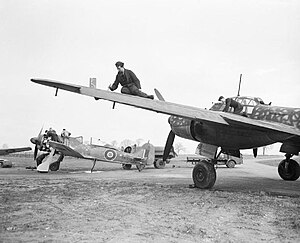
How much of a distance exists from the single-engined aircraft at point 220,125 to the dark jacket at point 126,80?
4.95 ft

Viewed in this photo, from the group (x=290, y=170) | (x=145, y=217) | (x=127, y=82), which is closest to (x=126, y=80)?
(x=127, y=82)

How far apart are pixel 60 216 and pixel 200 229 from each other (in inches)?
92.7

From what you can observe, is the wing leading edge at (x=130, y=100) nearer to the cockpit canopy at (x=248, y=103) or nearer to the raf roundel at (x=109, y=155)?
the cockpit canopy at (x=248, y=103)

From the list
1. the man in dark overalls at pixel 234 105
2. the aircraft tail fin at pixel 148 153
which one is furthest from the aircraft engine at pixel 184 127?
the aircraft tail fin at pixel 148 153

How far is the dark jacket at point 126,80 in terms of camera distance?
31.5 feet

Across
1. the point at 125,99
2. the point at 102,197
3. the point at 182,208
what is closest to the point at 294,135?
the point at 182,208

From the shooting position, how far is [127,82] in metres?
9.62

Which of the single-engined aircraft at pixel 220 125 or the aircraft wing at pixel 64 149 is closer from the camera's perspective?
the single-engined aircraft at pixel 220 125

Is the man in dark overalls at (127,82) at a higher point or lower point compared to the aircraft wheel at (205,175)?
higher

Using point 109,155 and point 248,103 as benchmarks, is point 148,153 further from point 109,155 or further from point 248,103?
point 248,103

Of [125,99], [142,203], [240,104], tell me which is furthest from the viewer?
[240,104]

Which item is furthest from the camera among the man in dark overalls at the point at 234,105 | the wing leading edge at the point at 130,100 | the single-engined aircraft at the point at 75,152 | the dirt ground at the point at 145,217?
the single-engined aircraft at the point at 75,152

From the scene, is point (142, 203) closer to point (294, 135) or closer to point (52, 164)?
point (294, 135)

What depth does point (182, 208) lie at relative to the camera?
6.39 metres
